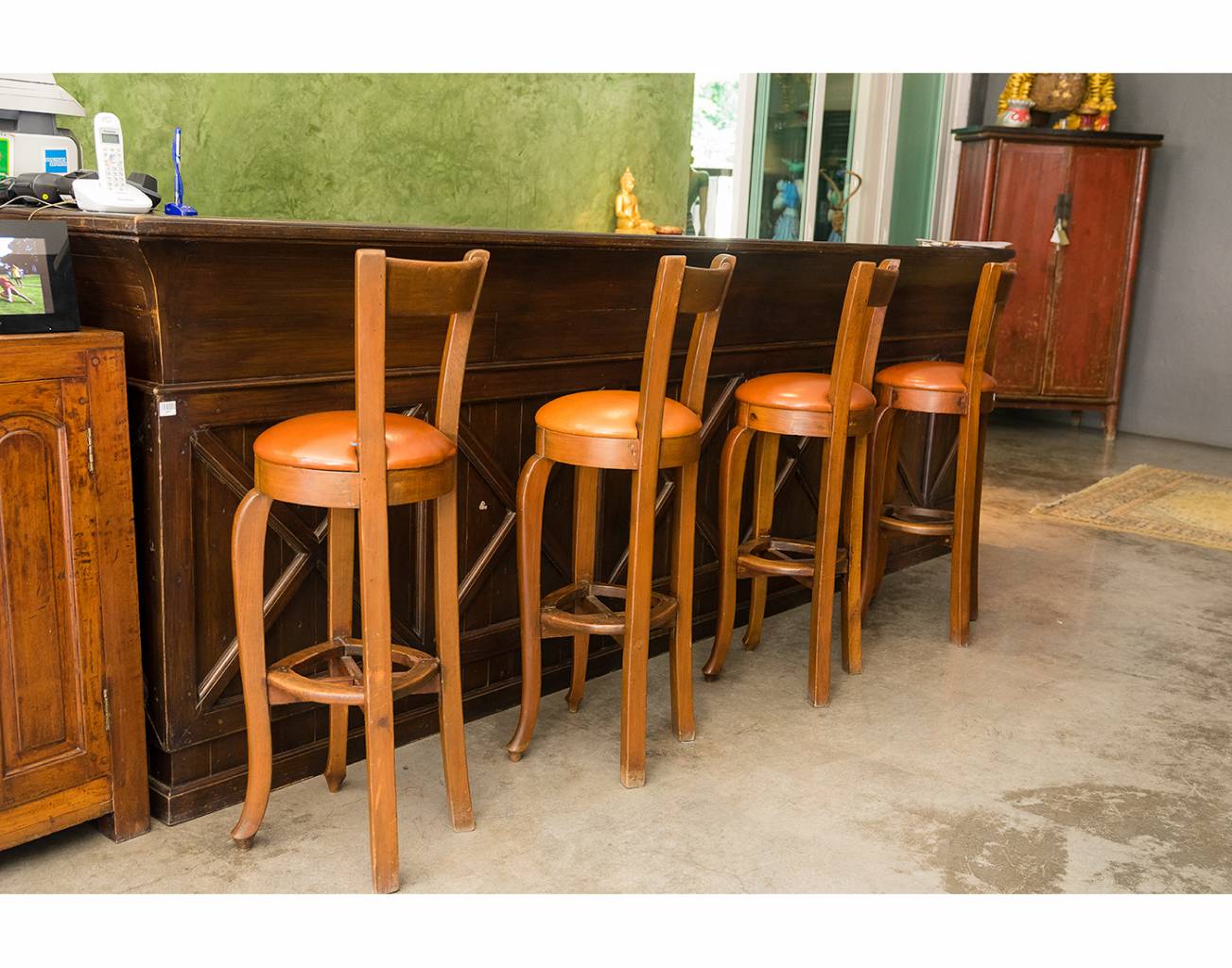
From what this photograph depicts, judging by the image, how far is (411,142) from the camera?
555 cm

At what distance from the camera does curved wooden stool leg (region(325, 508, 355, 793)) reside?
248 cm

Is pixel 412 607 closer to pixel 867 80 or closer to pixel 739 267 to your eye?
pixel 739 267

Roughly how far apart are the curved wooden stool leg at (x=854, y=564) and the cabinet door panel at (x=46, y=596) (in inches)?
79.1

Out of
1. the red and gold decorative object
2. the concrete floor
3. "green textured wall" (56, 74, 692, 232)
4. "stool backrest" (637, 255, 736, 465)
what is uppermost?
the red and gold decorative object

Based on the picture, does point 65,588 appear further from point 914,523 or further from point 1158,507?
point 1158,507

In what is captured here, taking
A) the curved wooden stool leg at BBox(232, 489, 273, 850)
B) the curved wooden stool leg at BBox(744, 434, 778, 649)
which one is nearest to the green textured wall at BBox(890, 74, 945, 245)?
the curved wooden stool leg at BBox(744, 434, 778, 649)

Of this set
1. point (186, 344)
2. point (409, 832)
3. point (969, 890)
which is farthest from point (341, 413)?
point (969, 890)

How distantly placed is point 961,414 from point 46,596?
2.73m

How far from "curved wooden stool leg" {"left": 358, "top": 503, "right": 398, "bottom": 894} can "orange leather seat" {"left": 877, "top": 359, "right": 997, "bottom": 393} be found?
209 cm

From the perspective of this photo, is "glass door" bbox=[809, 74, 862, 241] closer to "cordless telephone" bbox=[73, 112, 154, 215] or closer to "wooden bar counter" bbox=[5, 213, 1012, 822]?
"wooden bar counter" bbox=[5, 213, 1012, 822]

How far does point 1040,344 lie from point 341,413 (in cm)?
629

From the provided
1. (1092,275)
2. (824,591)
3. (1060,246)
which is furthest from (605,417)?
(1092,275)
